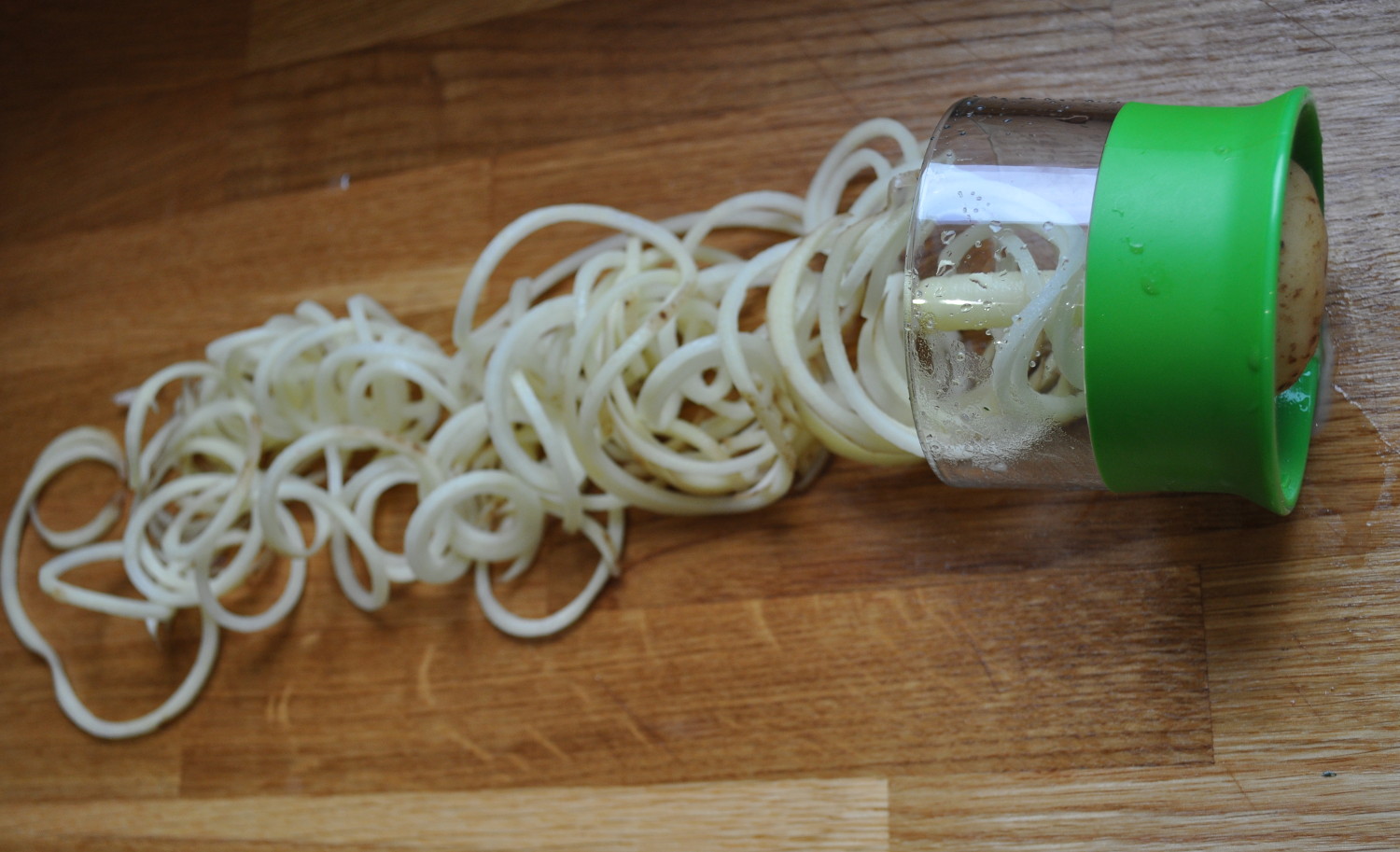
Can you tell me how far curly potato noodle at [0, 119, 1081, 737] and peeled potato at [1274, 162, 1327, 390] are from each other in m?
0.19

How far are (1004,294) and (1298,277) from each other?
0.12 meters

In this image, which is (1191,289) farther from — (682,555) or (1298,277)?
(682,555)

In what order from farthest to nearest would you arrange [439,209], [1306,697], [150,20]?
[150,20]
[439,209]
[1306,697]

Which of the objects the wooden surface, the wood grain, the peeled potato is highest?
the peeled potato

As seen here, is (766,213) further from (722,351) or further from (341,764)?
(341,764)

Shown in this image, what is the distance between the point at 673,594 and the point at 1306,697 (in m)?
0.36

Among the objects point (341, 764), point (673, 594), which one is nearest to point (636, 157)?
point (673, 594)

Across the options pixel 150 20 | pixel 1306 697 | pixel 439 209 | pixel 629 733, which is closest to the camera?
pixel 1306 697

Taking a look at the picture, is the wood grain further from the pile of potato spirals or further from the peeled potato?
the peeled potato

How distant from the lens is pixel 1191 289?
45 cm

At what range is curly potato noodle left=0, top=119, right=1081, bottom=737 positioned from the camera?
62 centimetres

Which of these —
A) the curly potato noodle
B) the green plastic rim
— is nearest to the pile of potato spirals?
the curly potato noodle

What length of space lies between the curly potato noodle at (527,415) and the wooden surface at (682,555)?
0.03m

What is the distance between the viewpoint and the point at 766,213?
0.71 meters
